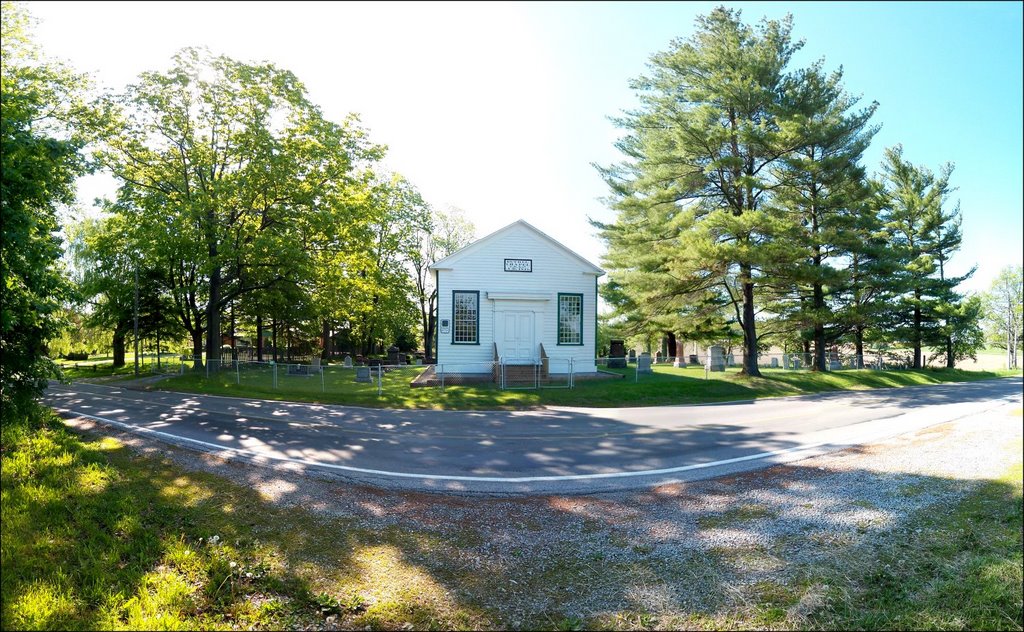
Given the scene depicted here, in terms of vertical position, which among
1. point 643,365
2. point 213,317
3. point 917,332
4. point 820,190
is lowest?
point 643,365

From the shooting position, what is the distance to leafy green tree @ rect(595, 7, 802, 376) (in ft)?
66.3

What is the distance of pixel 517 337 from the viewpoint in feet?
68.4

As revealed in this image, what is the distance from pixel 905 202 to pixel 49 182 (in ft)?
120

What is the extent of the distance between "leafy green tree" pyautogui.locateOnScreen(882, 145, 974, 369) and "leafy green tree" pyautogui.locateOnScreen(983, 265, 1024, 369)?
8.01 metres

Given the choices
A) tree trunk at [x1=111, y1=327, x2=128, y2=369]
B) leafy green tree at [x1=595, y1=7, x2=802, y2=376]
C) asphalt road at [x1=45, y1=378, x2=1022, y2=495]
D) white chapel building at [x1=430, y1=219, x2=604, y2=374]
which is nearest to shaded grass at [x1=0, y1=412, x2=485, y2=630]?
asphalt road at [x1=45, y1=378, x2=1022, y2=495]

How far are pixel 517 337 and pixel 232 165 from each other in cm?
1474

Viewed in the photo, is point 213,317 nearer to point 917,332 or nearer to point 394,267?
point 394,267

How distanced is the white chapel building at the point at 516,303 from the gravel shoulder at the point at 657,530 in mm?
13488

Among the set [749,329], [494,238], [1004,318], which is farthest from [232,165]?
[1004,318]

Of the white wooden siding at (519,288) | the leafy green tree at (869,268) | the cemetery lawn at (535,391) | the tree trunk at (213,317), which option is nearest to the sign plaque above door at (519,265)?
the white wooden siding at (519,288)

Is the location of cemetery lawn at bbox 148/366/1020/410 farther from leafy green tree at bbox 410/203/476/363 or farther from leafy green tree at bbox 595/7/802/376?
leafy green tree at bbox 410/203/476/363

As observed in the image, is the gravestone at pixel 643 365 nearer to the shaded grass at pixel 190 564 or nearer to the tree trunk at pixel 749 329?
the tree trunk at pixel 749 329

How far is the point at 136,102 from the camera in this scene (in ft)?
65.9

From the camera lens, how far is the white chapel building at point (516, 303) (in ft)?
66.9
